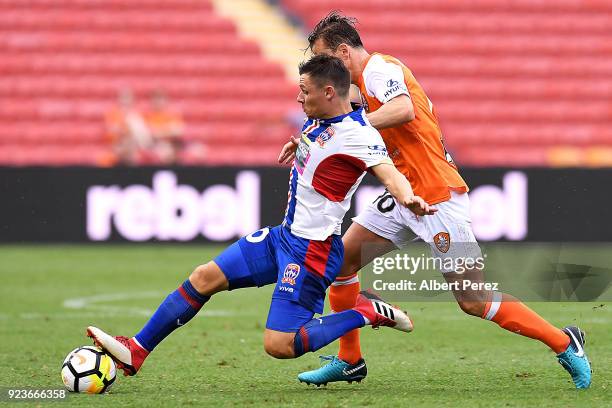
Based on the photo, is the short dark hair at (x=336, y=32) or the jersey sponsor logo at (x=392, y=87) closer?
the jersey sponsor logo at (x=392, y=87)

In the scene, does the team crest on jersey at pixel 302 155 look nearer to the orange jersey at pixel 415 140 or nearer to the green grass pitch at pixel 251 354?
the orange jersey at pixel 415 140

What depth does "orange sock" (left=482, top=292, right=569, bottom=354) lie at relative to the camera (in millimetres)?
6223

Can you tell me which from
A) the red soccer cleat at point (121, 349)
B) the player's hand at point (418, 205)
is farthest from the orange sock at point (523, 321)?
the red soccer cleat at point (121, 349)

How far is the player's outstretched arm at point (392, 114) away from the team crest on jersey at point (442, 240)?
0.63 m

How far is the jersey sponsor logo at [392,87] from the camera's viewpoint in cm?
632

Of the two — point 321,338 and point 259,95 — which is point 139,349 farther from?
point 259,95

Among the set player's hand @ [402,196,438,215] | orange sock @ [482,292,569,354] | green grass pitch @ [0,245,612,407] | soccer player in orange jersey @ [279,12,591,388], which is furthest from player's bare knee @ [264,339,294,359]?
orange sock @ [482,292,569,354]

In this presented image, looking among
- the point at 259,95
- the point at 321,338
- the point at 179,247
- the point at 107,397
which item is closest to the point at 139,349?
the point at 107,397

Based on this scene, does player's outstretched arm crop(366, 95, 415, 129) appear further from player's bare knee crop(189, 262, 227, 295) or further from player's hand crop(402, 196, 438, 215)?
player's bare knee crop(189, 262, 227, 295)

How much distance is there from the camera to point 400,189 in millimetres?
5664

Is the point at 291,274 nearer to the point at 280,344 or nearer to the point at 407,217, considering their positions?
the point at 280,344

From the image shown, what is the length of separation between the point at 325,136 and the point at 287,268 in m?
0.67

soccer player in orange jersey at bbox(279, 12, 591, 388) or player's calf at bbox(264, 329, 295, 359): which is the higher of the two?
soccer player in orange jersey at bbox(279, 12, 591, 388)

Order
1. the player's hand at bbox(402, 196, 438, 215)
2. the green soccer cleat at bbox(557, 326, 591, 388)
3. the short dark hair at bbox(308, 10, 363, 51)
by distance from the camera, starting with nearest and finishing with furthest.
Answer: the player's hand at bbox(402, 196, 438, 215) < the green soccer cleat at bbox(557, 326, 591, 388) < the short dark hair at bbox(308, 10, 363, 51)
